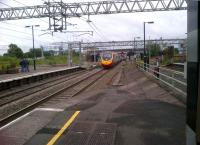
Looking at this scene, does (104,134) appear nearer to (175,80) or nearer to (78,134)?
(78,134)

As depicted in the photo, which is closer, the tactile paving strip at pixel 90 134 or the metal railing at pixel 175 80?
the tactile paving strip at pixel 90 134

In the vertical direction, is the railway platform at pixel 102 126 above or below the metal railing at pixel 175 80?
below

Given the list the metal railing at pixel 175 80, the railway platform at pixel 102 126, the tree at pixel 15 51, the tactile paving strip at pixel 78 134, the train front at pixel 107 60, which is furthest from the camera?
the tree at pixel 15 51

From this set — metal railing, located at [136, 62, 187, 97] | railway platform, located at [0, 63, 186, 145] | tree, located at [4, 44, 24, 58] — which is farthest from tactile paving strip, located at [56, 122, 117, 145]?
tree, located at [4, 44, 24, 58]

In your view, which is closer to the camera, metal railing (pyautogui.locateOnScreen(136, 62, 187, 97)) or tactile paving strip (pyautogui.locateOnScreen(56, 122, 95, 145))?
tactile paving strip (pyautogui.locateOnScreen(56, 122, 95, 145))

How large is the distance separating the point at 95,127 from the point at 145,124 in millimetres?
1301

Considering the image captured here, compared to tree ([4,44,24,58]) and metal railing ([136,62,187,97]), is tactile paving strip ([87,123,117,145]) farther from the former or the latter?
tree ([4,44,24,58])

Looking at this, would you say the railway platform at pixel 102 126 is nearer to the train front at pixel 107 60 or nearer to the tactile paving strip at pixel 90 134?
the tactile paving strip at pixel 90 134

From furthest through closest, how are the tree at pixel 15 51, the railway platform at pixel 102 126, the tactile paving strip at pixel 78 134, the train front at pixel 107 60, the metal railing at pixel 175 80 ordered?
1. the tree at pixel 15 51
2. the train front at pixel 107 60
3. the metal railing at pixel 175 80
4. the railway platform at pixel 102 126
5. the tactile paving strip at pixel 78 134

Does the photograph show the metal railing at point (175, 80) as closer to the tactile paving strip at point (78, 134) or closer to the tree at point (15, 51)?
the tactile paving strip at point (78, 134)

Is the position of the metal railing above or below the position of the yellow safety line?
above

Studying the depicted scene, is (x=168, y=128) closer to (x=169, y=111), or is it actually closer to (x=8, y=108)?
(x=169, y=111)

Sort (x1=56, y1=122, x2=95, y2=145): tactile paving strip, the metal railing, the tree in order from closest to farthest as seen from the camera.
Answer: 1. (x1=56, y1=122, x2=95, y2=145): tactile paving strip
2. the metal railing
3. the tree

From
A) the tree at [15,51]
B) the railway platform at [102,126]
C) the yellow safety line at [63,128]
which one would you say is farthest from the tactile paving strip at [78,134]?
the tree at [15,51]
